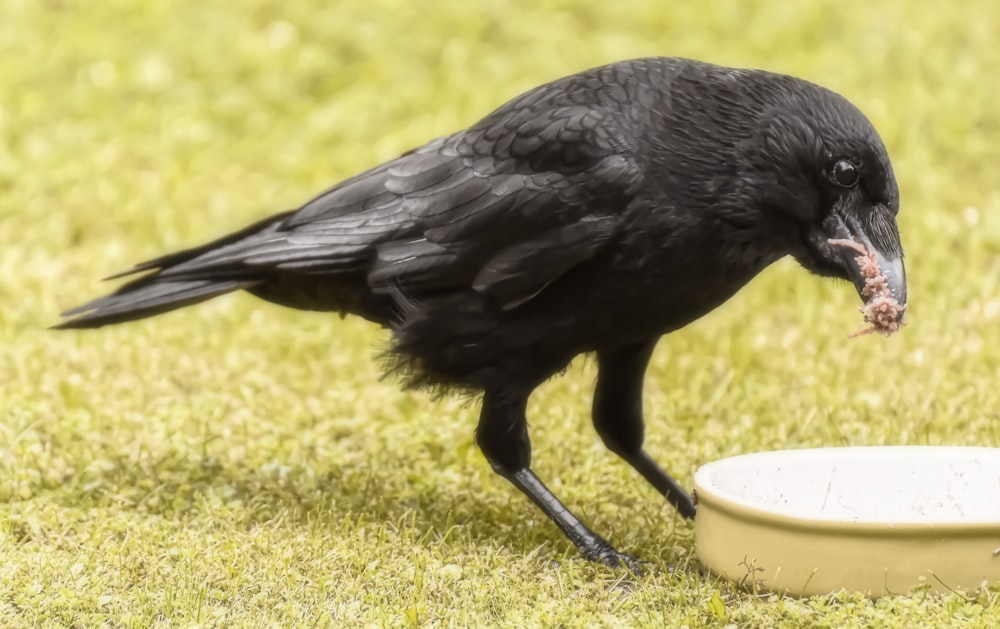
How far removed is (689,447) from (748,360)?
102 cm

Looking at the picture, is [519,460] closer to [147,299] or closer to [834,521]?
[834,521]

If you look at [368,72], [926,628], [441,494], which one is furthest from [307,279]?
[368,72]

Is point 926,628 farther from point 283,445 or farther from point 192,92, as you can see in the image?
point 192,92

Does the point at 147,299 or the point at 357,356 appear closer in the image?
the point at 147,299

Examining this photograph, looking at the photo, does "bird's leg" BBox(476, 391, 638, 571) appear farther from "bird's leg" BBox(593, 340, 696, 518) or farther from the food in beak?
the food in beak

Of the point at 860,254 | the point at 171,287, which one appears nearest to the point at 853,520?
the point at 860,254

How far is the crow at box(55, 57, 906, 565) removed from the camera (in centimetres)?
388

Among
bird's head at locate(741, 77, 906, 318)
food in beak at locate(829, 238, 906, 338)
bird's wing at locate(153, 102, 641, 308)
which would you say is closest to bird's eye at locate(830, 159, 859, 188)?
bird's head at locate(741, 77, 906, 318)

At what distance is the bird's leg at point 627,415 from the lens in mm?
4559

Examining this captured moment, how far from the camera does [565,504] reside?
4.75 meters

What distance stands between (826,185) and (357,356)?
3.12 m

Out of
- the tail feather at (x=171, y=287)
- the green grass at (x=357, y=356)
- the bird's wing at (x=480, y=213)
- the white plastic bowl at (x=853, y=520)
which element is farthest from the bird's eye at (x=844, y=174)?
the tail feather at (x=171, y=287)

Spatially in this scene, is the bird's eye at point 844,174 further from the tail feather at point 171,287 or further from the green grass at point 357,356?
the tail feather at point 171,287

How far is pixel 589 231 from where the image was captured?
3.96 m
